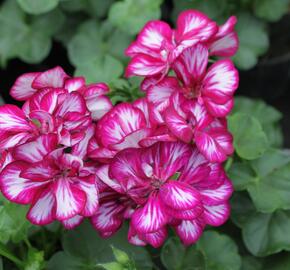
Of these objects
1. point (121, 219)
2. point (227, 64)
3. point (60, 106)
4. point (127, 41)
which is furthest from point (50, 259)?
point (127, 41)

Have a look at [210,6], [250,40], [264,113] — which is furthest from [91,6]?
[264,113]

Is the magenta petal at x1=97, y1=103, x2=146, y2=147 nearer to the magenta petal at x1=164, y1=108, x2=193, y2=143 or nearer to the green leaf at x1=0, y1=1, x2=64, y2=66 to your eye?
the magenta petal at x1=164, y1=108, x2=193, y2=143

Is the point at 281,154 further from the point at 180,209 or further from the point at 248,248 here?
the point at 180,209

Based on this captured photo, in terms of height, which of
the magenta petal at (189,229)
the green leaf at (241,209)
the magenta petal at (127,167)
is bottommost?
the green leaf at (241,209)

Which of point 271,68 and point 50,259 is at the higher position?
point 50,259

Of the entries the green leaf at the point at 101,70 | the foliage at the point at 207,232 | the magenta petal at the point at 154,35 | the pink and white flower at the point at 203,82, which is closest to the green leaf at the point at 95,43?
the foliage at the point at 207,232

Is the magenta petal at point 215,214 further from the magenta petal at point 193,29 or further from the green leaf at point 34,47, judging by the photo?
the green leaf at point 34,47

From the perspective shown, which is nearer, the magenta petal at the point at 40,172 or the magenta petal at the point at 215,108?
the magenta petal at the point at 40,172
